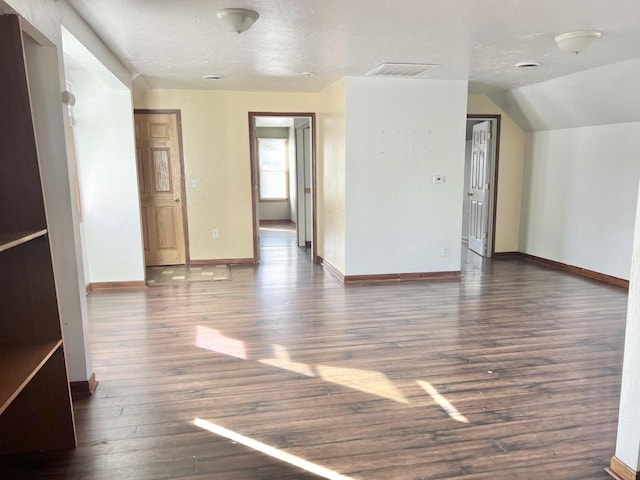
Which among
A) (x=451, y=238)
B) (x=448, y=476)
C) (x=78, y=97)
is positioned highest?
(x=78, y=97)

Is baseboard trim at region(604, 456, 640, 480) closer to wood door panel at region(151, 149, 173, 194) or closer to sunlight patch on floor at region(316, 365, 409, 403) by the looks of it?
sunlight patch on floor at region(316, 365, 409, 403)

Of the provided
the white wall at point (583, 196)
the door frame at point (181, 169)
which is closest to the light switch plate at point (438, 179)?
the white wall at point (583, 196)

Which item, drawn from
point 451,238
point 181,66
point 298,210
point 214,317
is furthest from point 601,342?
point 298,210

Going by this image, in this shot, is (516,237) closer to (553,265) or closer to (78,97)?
(553,265)

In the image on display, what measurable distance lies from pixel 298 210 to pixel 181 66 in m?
3.48

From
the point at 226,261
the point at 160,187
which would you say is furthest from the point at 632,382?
the point at 160,187

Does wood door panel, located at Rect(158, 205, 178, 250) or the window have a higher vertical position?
the window

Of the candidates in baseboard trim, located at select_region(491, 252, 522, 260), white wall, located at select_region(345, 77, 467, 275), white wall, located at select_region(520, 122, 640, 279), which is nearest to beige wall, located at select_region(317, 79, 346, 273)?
white wall, located at select_region(345, 77, 467, 275)

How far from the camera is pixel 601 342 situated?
337 cm

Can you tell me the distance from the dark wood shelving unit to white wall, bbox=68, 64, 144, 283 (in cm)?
302

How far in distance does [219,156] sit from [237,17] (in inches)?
133

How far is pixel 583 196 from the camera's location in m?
5.46

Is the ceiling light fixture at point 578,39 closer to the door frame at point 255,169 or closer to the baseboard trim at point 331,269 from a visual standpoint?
the baseboard trim at point 331,269

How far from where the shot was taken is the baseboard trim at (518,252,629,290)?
493 centimetres
